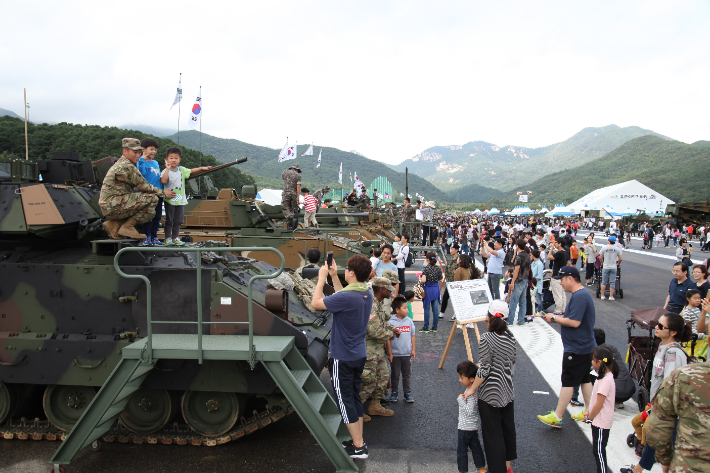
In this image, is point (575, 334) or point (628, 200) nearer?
point (575, 334)

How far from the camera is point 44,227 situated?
213 inches

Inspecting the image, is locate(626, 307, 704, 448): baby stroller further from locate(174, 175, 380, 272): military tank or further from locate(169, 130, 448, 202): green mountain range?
locate(169, 130, 448, 202): green mountain range

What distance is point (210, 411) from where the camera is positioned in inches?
206

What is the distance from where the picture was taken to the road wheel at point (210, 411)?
5.16 meters

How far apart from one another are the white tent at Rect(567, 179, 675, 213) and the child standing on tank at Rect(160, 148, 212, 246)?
49617 mm

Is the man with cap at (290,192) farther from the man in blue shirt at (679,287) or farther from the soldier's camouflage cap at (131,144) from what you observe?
the man in blue shirt at (679,287)

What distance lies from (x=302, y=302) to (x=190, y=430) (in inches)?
81.3

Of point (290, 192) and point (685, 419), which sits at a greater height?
point (290, 192)

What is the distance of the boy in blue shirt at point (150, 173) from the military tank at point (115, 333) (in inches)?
18.4

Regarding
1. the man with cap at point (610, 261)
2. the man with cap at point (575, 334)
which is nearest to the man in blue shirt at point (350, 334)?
the man with cap at point (575, 334)

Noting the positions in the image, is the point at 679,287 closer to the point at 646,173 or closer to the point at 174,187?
the point at 174,187

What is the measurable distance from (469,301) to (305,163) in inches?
4395

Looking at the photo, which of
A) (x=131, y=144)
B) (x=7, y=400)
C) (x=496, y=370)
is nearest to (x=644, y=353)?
(x=496, y=370)

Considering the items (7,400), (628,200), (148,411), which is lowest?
(148,411)
